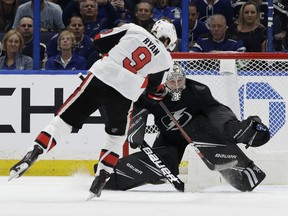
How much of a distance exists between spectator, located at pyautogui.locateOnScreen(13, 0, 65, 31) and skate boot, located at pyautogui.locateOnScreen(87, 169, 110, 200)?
107 inches

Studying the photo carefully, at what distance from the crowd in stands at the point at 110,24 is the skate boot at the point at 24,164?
8.06ft

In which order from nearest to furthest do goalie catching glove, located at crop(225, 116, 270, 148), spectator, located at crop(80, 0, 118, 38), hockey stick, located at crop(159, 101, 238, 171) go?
goalie catching glove, located at crop(225, 116, 270, 148) < hockey stick, located at crop(159, 101, 238, 171) < spectator, located at crop(80, 0, 118, 38)

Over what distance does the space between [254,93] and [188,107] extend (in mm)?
1092

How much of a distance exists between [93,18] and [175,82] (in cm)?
201

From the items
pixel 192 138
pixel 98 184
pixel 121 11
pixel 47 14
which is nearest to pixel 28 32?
pixel 47 14

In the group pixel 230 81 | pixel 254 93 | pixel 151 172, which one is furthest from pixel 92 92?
pixel 254 93

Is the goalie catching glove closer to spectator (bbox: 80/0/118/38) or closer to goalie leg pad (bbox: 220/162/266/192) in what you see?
goalie leg pad (bbox: 220/162/266/192)

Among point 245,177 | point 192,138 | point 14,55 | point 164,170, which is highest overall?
point 14,55

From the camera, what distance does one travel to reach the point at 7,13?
7652mm

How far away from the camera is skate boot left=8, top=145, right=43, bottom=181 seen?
16.0ft

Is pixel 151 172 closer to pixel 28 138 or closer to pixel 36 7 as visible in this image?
pixel 28 138

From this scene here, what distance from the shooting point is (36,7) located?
24.4ft

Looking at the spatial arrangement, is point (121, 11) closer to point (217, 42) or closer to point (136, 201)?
point (217, 42)

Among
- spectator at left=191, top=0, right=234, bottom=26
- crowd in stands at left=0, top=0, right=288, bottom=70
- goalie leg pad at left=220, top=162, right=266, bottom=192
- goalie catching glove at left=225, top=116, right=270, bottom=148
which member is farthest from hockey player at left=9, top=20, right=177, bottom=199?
spectator at left=191, top=0, right=234, bottom=26
